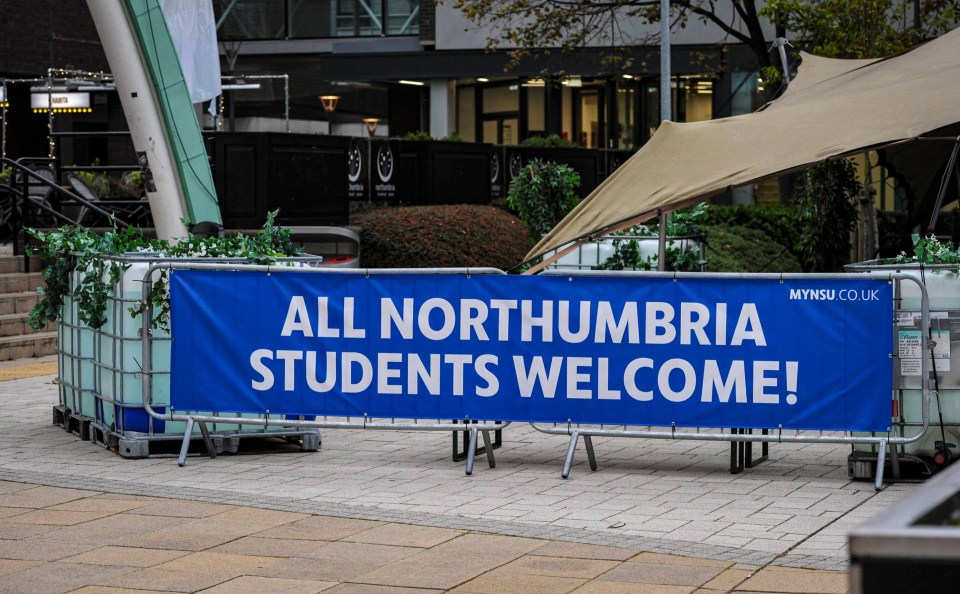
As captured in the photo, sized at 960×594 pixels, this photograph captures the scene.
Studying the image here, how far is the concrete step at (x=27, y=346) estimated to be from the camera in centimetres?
1664

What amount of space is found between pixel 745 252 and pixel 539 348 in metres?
14.6

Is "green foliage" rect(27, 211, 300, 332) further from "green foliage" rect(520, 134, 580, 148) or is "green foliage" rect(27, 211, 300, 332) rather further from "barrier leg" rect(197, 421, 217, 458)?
"green foliage" rect(520, 134, 580, 148)

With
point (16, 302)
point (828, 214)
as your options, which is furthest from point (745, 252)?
point (16, 302)

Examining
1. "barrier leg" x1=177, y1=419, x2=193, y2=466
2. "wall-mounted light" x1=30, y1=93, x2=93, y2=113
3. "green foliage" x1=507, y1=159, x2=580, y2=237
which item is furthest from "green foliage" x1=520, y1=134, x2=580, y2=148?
"barrier leg" x1=177, y1=419, x2=193, y2=466

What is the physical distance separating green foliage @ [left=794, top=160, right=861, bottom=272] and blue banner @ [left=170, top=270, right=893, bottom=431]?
10818 mm

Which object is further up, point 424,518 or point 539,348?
point 539,348

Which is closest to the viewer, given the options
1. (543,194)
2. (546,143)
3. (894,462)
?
(894,462)

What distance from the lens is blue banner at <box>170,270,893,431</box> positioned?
872cm

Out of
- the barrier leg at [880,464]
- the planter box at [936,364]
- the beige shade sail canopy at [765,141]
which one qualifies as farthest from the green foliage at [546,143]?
the barrier leg at [880,464]

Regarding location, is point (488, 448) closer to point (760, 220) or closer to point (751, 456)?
point (751, 456)

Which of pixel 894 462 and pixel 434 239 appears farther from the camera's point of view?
pixel 434 239

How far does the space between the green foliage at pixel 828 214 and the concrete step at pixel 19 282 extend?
10750 mm

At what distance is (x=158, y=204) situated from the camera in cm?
1243

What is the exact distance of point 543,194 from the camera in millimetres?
22234
